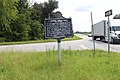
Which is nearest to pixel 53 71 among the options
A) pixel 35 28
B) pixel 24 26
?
pixel 24 26

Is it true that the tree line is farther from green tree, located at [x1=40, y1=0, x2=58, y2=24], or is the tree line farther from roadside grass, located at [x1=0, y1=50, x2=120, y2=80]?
roadside grass, located at [x1=0, y1=50, x2=120, y2=80]

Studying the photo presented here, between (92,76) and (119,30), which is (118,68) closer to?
(92,76)

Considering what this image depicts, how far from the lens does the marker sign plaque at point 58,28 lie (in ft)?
39.7

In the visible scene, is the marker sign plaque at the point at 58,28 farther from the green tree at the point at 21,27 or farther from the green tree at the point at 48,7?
the green tree at the point at 48,7

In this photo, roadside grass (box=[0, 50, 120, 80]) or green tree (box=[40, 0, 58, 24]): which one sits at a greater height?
Answer: green tree (box=[40, 0, 58, 24])

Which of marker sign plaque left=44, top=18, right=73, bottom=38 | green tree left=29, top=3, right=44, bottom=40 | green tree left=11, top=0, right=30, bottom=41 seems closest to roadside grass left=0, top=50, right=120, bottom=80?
marker sign plaque left=44, top=18, right=73, bottom=38

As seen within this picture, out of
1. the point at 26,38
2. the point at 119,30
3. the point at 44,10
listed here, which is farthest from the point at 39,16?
the point at 119,30

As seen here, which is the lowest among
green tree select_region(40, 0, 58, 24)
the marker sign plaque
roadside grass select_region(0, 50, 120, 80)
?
roadside grass select_region(0, 50, 120, 80)

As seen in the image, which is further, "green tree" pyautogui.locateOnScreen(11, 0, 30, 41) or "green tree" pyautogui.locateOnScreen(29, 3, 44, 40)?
"green tree" pyautogui.locateOnScreen(29, 3, 44, 40)

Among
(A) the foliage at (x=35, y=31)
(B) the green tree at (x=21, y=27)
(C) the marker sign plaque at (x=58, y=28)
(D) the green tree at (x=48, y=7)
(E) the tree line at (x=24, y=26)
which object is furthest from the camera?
(D) the green tree at (x=48, y=7)

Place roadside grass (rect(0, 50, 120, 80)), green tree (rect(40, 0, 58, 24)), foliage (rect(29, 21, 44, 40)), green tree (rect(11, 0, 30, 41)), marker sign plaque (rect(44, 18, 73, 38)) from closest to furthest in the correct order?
roadside grass (rect(0, 50, 120, 80))
marker sign plaque (rect(44, 18, 73, 38))
green tree (rect(11, 0, 30, 41))
foliage (rect(29, 21, 44, 40))
green tree (rect(40, 0, 58, 24))

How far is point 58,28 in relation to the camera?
1214 centimetres

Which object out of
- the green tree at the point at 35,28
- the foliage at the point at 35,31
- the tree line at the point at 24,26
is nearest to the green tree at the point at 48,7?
the tree line at the point at 24,26

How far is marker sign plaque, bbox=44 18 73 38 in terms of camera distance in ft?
39.7
